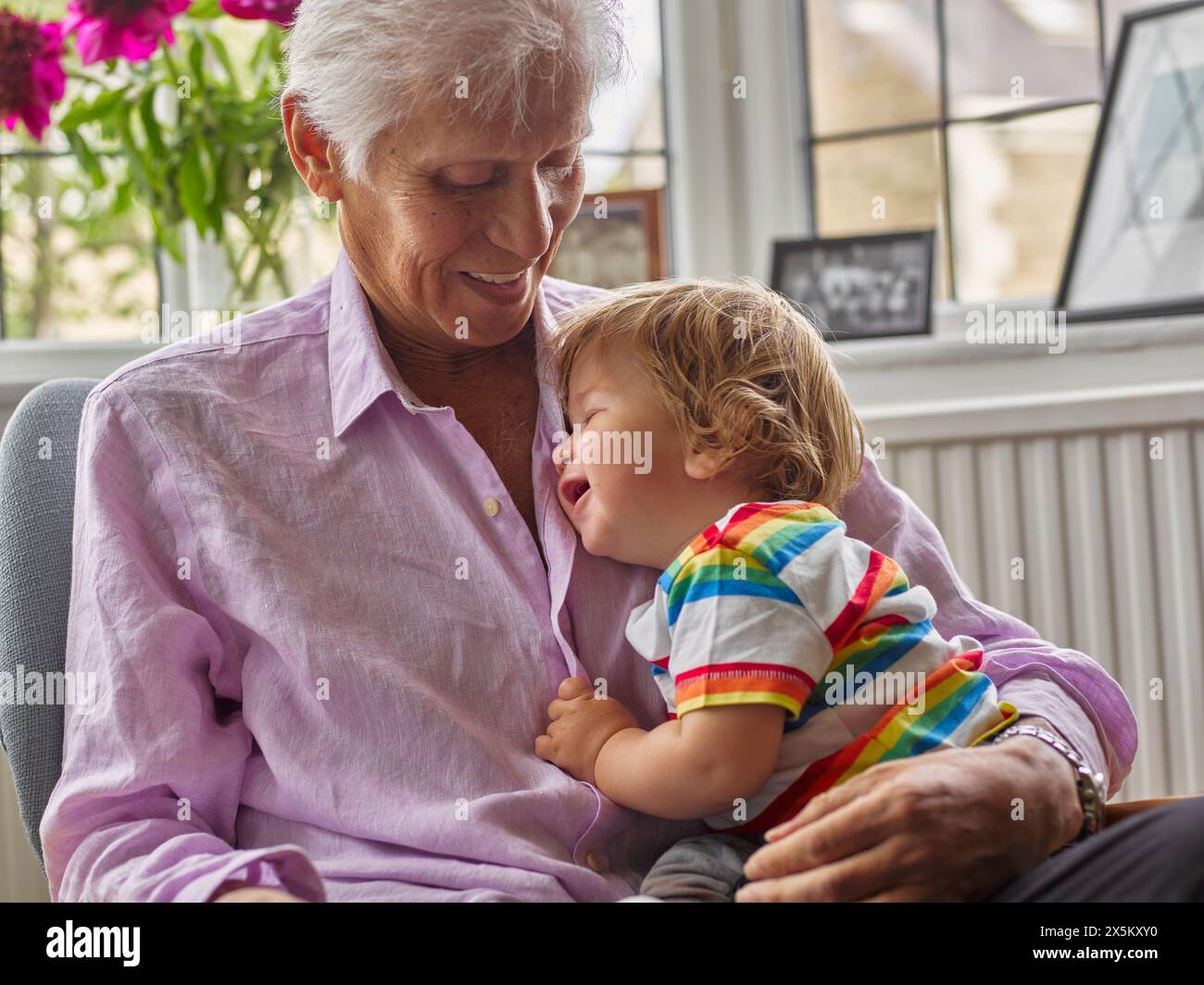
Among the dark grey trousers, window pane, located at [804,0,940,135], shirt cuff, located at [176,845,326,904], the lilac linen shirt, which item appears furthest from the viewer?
window pane, located at [804,0,940,135]

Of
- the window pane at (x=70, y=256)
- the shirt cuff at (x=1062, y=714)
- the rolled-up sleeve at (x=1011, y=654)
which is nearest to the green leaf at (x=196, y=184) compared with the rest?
the window pane at (x=70, y=256)

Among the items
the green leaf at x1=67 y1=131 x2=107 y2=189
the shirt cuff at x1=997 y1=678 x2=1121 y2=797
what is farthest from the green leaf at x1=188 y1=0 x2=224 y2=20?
the shirt cuff at x1=997 y1=678 x2=1121 y2=797

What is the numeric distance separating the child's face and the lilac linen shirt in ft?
0.18

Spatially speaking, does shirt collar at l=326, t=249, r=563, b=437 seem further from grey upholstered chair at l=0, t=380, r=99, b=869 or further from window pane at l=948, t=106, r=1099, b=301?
window pane at l=948, t=106, r=1099, b=301

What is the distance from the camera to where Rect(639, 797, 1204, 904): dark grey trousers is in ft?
2.76

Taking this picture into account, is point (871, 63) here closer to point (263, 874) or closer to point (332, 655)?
point (332, 655)

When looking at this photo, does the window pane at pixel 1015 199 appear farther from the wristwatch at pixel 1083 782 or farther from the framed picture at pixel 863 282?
the wristwatch at pixel 1083 782

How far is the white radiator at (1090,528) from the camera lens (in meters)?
2.21

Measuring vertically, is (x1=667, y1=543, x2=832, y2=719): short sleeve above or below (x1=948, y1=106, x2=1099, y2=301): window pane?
below
